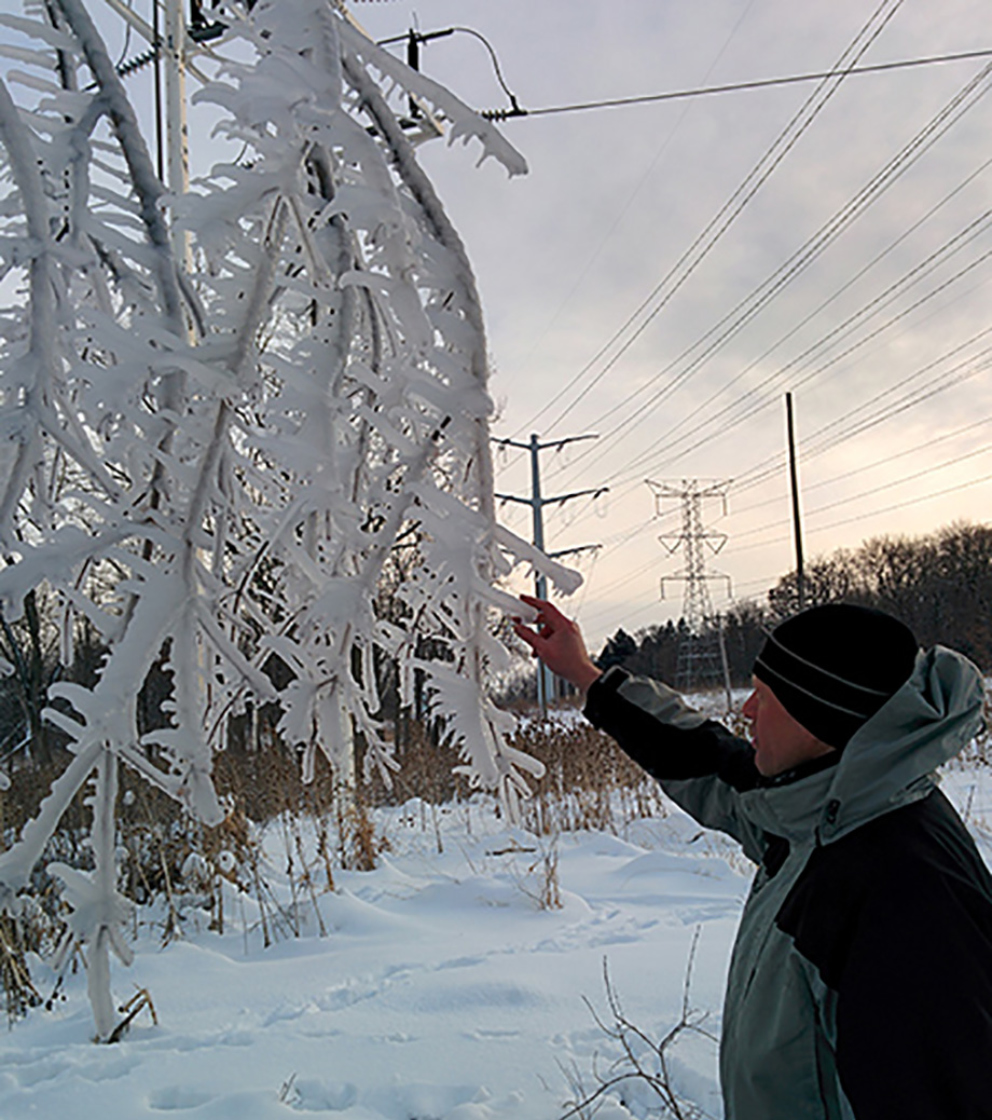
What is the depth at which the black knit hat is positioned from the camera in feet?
3.75

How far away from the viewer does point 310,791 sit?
549 centimetres

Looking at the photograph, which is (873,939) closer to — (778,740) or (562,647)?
(778,740)

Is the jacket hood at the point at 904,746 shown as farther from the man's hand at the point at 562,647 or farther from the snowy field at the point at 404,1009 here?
the snowy field at the point at 404,1009

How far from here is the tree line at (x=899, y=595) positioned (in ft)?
113

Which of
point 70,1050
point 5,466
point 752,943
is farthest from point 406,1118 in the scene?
point 5,466

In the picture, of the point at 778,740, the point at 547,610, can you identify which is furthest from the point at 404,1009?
the point at 778,740

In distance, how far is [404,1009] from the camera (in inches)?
102

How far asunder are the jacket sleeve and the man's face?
339mm

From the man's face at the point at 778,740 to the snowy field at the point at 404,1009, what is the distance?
4.18ft

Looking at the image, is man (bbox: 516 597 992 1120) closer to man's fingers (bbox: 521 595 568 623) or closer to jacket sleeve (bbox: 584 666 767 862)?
jacket sleeve (bbox: 584 666 767 862)

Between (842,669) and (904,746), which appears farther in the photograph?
(842,669)

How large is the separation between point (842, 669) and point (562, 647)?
2.06ft

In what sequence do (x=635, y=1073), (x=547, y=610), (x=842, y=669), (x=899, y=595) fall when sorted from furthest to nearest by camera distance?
1. (x=899, y=595)
2. (x=635, y=1073)
3. (x=547, y=610)
4. (x=842, y=669)

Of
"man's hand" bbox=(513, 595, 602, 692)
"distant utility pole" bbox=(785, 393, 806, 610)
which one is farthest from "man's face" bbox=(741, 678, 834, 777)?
"distant utility pole" bbox=(785, 393, 806, 610)
